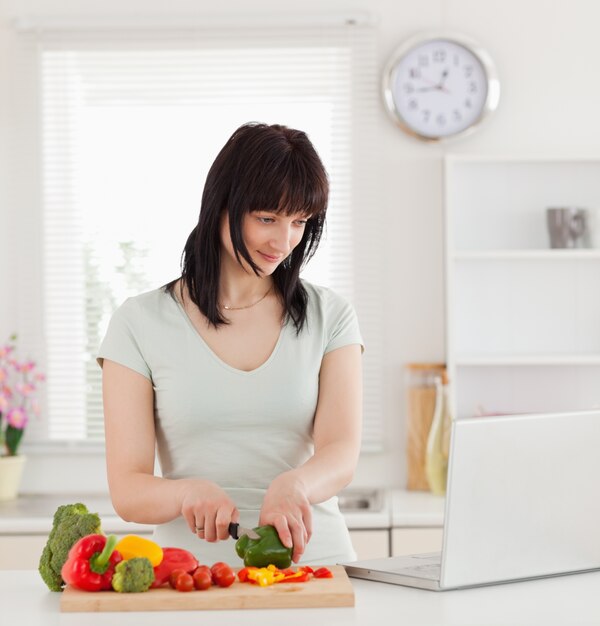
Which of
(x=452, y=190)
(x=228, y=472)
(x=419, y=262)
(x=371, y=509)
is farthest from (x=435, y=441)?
(x=228, y=472)

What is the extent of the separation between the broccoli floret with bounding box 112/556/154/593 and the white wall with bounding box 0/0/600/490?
2.11 metres

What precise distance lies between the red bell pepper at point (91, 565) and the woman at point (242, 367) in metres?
0.24

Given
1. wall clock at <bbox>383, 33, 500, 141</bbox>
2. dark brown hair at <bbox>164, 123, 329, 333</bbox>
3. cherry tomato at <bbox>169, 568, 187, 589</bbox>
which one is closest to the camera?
cherry tomato at <bbox>169, 568, 187, 589</bbox>

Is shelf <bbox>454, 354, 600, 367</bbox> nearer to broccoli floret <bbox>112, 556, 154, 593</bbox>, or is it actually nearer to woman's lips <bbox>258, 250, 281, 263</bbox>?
woman's lips <bbox>258, 250, 281, 263</bbox>

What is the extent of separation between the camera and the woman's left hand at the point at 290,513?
5.09 ft

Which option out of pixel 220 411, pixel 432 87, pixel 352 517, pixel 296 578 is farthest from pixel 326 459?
pixel 432 87

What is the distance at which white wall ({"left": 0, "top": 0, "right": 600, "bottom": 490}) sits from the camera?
346 cm

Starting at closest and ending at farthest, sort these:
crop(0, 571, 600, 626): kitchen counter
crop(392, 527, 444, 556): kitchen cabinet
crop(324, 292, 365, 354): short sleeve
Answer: crop(0, 571, 600, 626): kitchen counter → crop(324, 292, 365, 354): short sleeve → crop(392, 527, 444, 556): kitchen cabinet

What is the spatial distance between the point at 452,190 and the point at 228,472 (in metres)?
1.79

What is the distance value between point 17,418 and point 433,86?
1849 mm

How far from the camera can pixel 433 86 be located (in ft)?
11.3

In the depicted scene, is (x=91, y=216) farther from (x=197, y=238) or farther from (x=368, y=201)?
(x=197, y=238)

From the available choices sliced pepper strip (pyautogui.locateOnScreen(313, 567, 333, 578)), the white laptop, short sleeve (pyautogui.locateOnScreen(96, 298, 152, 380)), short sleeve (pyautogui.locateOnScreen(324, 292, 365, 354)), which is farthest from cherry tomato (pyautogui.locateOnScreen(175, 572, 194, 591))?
short sleeve (pyautogui.locateOnScreen(324, 292, 365, 354))

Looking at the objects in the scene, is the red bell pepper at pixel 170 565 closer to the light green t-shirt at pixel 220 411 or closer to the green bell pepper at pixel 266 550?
the green bell pepper at pixel 266 550
